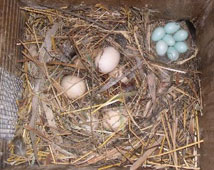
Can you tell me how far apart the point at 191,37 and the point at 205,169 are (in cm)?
79

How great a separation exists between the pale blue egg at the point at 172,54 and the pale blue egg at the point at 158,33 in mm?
94

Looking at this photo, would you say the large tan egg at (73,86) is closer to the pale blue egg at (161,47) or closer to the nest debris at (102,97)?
the nest debris at (102,97)

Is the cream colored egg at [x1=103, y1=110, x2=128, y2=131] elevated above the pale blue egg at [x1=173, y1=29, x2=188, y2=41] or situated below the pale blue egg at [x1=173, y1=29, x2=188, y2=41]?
below

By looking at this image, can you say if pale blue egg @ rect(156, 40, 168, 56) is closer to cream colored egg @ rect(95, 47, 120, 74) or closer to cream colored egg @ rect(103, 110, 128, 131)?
cream colored egg @ rect(95, 47, 120, 74)

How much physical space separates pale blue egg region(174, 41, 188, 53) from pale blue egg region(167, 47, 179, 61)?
0.02 meters

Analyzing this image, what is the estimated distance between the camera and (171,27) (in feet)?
5.92

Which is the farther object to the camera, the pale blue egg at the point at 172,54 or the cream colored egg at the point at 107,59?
the pale blue egg at the point at 172,54

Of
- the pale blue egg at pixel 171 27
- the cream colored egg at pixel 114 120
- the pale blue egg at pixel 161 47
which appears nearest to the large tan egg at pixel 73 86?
the cream colored egg at pixel 114 120

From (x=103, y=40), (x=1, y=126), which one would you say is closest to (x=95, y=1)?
(x=103, y=40)

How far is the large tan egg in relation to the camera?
1733 millimetres

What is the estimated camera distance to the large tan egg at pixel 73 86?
1733 mm

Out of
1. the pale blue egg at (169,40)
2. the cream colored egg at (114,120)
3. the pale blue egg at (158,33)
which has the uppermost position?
the pale blue egg at (158,33)

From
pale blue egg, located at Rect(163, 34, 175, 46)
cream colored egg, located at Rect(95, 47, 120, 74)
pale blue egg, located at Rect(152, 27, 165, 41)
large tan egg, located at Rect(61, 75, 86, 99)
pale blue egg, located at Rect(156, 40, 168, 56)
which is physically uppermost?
pale blue egg, located at Rect(152, 27, 165, 41)

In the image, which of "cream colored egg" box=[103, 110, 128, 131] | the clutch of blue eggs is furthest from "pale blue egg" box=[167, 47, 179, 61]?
"cream colored egg" box=[103, 110, 128, 131]
